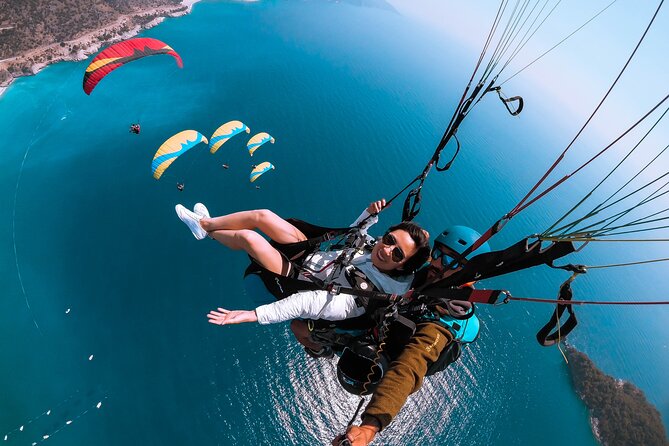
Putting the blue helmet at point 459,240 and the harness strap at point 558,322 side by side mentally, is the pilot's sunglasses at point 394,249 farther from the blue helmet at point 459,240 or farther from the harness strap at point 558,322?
the harness strap at point 558,322

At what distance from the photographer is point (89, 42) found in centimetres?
4091

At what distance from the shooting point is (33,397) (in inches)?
568

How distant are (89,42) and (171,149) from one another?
38.1m

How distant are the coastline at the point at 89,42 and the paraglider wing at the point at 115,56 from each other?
26768 millimetres

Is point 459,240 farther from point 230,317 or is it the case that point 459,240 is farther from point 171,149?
point 171,149

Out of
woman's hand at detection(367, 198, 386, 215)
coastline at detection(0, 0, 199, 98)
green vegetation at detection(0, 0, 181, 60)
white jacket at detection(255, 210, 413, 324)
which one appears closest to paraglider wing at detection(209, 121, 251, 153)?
woman's hand at detection(367, 198, 386, 215)

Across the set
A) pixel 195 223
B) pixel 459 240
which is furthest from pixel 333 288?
pixel 195 223

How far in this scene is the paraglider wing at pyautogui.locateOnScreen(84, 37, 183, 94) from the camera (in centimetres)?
1140

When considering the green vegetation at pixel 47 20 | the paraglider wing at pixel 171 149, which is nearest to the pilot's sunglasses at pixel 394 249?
the paraglider wing at pixel 171 149

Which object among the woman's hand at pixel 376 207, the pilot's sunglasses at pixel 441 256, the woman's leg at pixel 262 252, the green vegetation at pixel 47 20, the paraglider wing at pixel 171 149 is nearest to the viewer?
the woman's leg at pixel 262 252

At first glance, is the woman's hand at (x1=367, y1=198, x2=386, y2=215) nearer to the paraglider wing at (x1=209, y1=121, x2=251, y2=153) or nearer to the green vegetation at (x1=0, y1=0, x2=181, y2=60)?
the paraglider wing at (x1=209, y1=121, x2=251, y2=153)

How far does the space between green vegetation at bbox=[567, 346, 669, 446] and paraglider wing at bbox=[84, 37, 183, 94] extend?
2931 centimetres

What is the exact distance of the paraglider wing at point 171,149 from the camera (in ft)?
51.5

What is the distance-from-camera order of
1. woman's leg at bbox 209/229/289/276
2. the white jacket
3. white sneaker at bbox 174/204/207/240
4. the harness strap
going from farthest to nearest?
white sneaker at bbox 174/204/207/240 < woman's leg at bbox 209/229/289/276 < the white jacket < the harness strap
